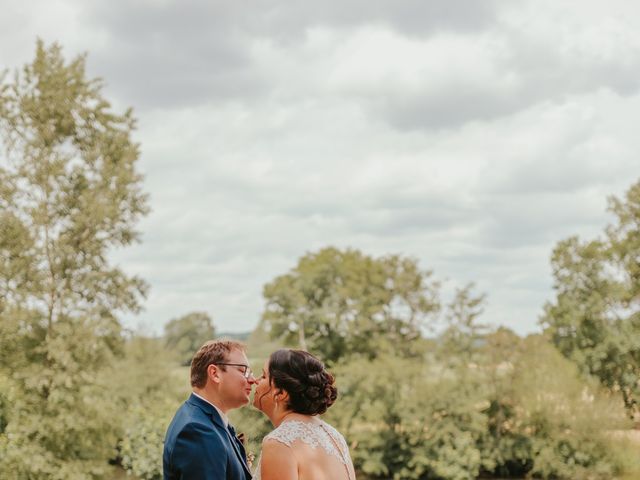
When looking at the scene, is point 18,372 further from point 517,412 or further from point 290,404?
point 517,412

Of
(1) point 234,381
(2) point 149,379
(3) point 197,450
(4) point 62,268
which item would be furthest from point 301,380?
(2) point 149,379

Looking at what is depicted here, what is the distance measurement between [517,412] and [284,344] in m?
10.6

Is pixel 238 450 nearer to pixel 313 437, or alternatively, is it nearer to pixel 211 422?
pixel 211 422

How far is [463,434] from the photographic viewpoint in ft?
90.3

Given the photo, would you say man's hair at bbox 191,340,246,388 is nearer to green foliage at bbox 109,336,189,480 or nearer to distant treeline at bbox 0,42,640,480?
distant treeline at bbox 0,42,640,480

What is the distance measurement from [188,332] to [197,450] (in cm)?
4020

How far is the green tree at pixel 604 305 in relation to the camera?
3092cm

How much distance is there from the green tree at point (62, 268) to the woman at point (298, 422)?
15219 millimetres

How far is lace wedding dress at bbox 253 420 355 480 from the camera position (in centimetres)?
275

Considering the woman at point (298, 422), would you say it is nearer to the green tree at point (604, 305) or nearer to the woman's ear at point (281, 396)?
the woman's ear at point (281, 396)

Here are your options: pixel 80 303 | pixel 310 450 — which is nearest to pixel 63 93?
pixel 80 303

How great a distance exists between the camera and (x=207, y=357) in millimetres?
2996

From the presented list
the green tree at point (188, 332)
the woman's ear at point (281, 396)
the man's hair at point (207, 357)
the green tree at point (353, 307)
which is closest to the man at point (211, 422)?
the man's hair at point (207, 357)

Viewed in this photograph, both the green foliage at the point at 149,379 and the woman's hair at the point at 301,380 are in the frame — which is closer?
the woman's hair at the point at 301,380
